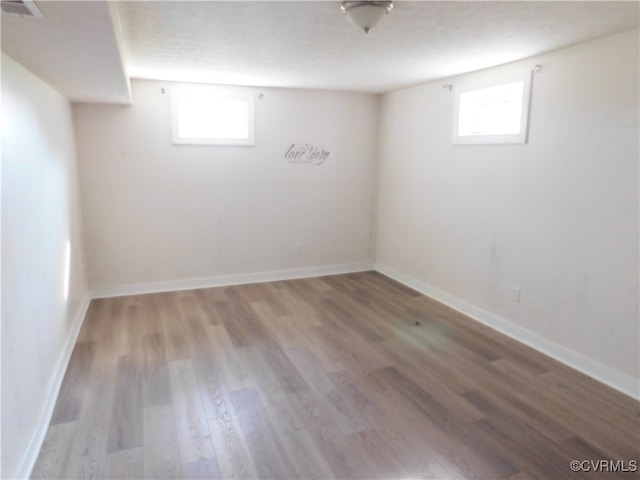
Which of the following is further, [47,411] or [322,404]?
[322,404]

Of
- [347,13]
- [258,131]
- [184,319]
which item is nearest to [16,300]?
[184,319]

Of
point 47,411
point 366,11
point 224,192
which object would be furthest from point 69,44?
point 224,192

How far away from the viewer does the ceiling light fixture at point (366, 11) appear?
6.74 ft

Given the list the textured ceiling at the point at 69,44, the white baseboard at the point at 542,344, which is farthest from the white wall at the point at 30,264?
the white baseboard at the point at 542,344

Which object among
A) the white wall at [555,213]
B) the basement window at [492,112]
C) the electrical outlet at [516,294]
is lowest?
the electrical outlet at [516,294]

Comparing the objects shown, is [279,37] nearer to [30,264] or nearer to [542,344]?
[30,264]

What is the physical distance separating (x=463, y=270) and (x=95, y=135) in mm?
3910

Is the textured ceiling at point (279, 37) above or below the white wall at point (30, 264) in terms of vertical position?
above

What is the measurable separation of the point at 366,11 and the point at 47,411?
2.77 m

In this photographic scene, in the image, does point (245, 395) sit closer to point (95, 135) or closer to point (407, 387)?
point (407, 387)

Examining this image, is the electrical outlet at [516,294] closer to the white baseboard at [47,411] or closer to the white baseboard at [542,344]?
the white baseboard at [542,344]

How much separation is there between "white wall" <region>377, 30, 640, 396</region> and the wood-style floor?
30cm

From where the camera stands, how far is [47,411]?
2.35 m

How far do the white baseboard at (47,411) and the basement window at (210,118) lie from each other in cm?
216
